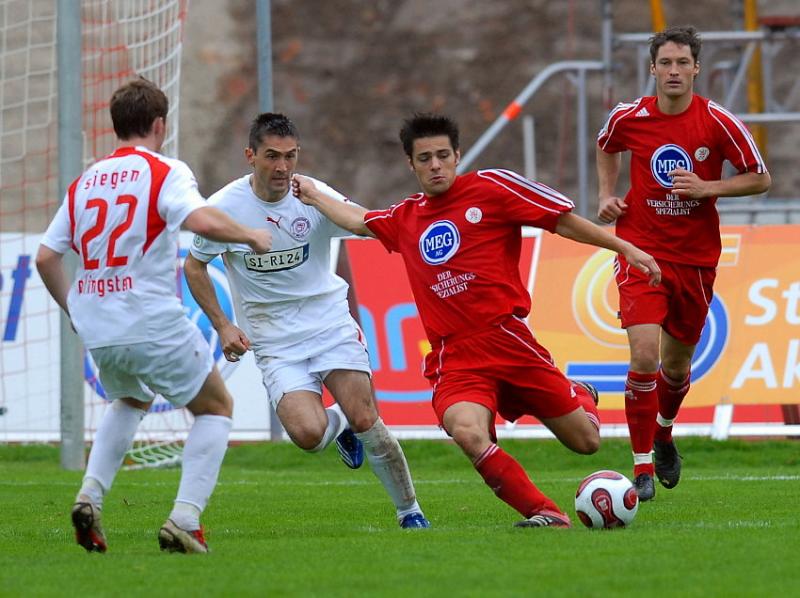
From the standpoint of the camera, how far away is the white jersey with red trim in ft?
26.6

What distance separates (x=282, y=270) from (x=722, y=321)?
5.41 m

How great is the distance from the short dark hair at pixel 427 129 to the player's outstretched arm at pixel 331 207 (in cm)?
51

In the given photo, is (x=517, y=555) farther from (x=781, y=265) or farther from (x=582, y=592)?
(x=781, y=265)

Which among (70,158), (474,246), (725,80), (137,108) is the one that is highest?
(725,80)

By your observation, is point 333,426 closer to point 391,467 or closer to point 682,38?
point 391,467

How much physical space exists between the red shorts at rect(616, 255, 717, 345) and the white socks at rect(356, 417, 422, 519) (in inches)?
66.6

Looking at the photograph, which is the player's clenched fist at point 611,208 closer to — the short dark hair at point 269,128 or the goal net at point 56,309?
the short dark hair at point 269,128

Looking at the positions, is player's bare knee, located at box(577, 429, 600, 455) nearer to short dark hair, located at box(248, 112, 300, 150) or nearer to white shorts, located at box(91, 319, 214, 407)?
white shorts, located at box(91, 319, 214, 407)

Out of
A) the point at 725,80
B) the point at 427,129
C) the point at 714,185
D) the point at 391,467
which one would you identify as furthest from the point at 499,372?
the point at 725,80

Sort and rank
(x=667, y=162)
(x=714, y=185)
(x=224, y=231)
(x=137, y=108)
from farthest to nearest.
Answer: (x=667, y=162), (x=714, y=185), (x=137, y=108), (x=224, y=231)

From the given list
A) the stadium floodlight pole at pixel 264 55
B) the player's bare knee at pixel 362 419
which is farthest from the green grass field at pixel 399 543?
the stadium floodlight pole at pixel 264 55

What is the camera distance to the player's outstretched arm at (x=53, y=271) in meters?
6.73

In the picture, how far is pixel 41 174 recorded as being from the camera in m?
18.3

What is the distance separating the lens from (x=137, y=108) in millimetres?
6719
